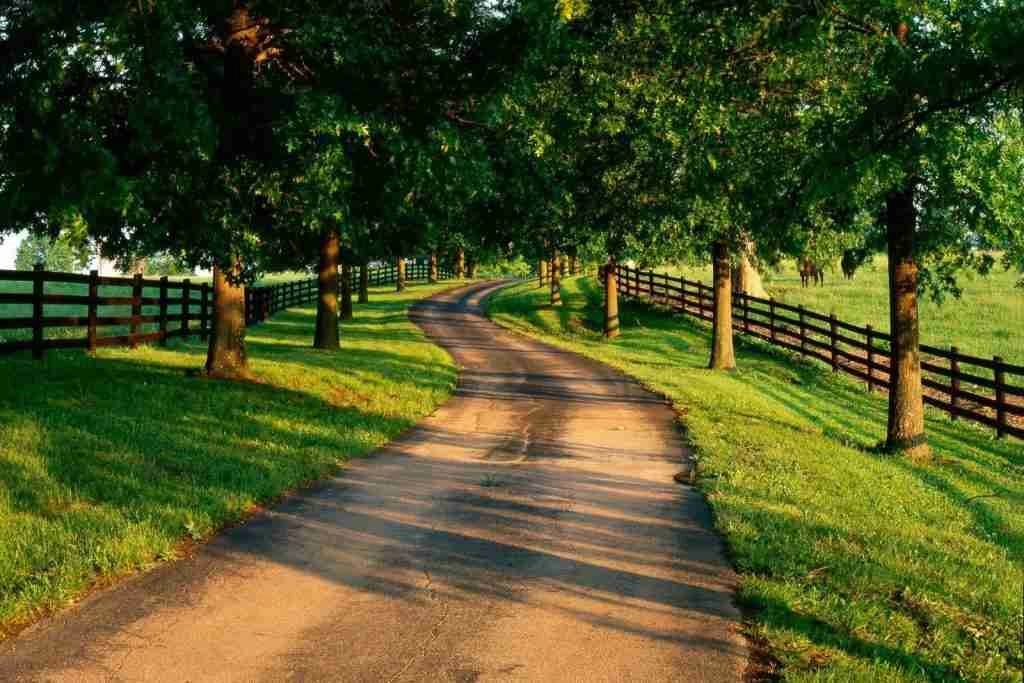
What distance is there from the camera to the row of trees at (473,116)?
11617 mm

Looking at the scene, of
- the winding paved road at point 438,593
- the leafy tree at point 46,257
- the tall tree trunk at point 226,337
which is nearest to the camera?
the winding paved road at point 438,593

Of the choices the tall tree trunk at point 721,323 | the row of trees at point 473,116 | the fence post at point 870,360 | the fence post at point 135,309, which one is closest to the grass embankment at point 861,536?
the row of trees at point 473,116

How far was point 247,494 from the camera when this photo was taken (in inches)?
386

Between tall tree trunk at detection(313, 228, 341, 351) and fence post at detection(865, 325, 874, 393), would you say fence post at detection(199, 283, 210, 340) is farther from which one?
fence post at detection(865, 325, 874, 393)

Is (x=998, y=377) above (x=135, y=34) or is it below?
below

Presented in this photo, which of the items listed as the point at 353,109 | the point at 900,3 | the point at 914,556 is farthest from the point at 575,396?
the point at 914,556

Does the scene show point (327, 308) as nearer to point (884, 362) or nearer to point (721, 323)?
point (721, 323)

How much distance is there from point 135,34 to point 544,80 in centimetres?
627

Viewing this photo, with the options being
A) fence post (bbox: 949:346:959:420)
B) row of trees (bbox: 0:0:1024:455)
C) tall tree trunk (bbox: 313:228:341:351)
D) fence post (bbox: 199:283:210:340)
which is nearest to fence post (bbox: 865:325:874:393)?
fence post (bbox: 949:346:959:420)

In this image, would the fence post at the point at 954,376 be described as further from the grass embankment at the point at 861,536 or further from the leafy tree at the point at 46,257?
the leafy tree at the point at 46,257

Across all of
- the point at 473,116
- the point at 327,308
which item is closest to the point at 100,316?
the point at 327,308

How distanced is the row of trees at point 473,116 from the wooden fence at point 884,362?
14.6ft

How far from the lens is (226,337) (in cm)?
1769

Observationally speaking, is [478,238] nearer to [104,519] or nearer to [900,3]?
[900,3]
